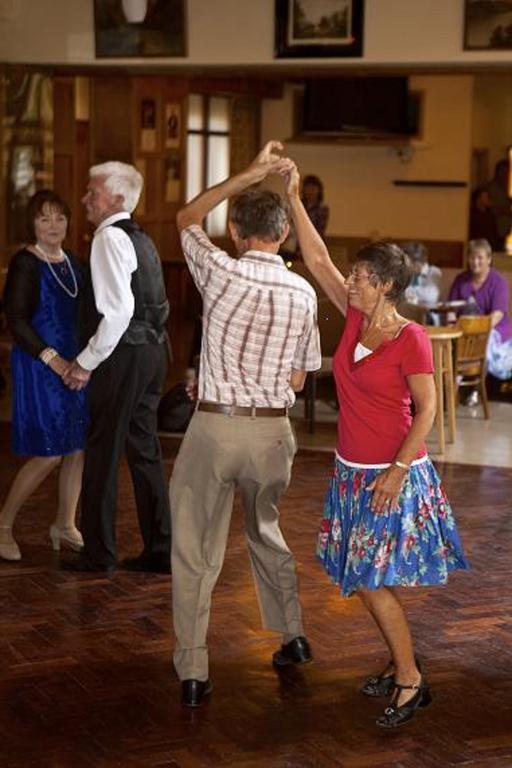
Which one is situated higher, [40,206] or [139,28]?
[139,28]

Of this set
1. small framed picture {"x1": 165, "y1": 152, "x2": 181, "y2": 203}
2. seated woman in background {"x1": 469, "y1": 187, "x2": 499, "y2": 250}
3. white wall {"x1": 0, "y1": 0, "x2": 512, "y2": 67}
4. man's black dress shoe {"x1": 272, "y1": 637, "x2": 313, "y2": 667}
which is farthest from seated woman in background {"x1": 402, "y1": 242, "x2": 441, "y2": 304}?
man's black dress shoe {"x1": 272, "y1": 637, "x2": 313, "y2": 667}

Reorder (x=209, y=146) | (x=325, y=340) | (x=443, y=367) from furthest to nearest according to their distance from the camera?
(x=209, y=146)
(x=325, y=340)
(x=443, y=367)

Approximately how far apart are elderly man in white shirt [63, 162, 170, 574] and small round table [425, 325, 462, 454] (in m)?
2.95

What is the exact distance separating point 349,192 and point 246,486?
12.2 metres

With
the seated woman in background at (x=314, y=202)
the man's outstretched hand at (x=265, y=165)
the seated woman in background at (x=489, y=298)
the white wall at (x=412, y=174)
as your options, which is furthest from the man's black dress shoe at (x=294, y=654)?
the white wall at (x=412, y=174)

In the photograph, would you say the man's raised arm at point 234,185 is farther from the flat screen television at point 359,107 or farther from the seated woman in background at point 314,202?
the flat screen television at point 359,107

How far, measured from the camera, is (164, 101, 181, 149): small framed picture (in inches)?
500

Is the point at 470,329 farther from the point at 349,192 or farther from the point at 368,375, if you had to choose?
the point at 349,192

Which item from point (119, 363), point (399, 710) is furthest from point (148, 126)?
point (399, 710)

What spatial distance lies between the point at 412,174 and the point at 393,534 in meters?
12.2

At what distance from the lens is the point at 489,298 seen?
10508 mm

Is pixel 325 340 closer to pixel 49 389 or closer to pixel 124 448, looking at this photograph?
pixel 49 389

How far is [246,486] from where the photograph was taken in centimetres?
450

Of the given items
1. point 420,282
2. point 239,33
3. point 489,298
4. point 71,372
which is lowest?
point 489,298
